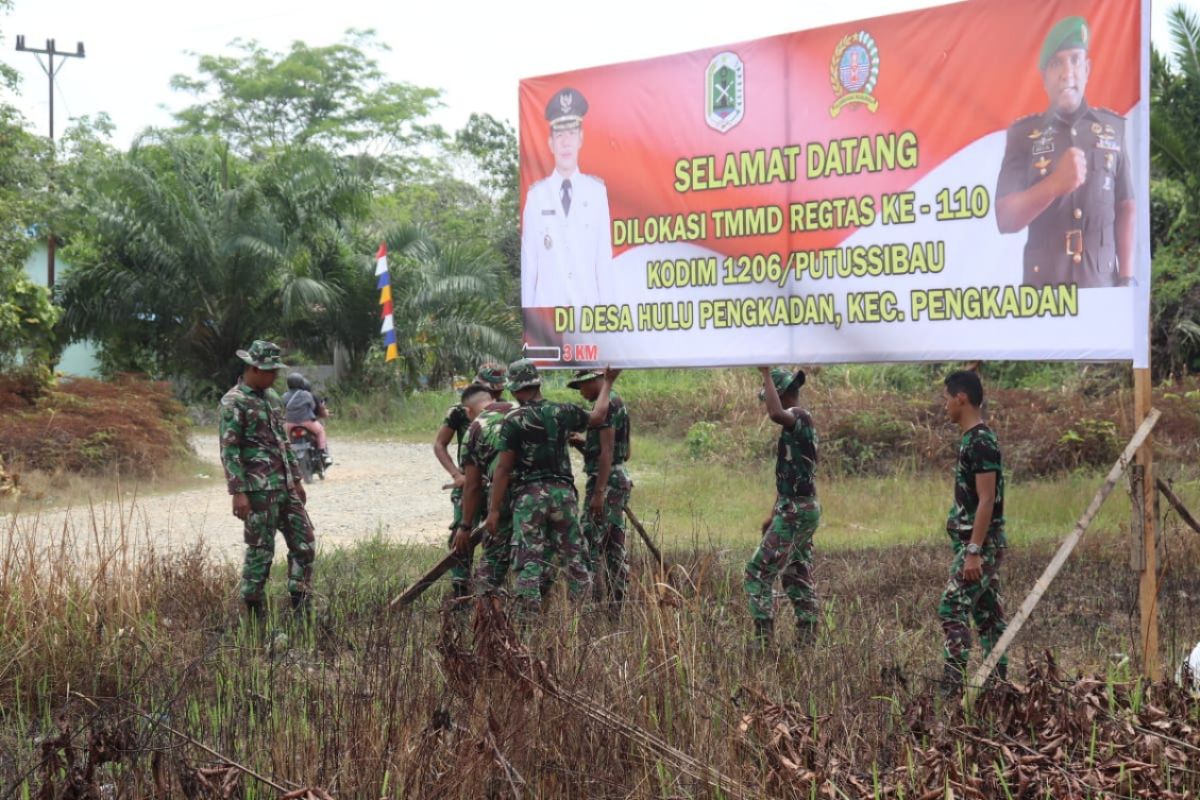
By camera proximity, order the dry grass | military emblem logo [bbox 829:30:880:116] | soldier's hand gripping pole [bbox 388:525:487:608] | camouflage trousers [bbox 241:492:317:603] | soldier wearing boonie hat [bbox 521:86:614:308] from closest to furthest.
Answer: the dry grass, military emblem logo [bbox 829:30:880:116], soldier wearing boonie hat [bbox 521:86:614:308], soldier's hand gripping pole [bbox 388:525:487:608], camouflage trousers [bbox 241:492:317:603]

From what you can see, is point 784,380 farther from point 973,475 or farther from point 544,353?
point 973,475

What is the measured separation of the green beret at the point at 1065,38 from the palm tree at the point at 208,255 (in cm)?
2076

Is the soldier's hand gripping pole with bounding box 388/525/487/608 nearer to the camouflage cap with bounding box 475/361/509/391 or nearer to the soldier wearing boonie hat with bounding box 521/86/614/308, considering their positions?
the camouflage cap with bounding box 475/361/509/391

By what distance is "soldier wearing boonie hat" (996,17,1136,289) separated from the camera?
488 centimetres

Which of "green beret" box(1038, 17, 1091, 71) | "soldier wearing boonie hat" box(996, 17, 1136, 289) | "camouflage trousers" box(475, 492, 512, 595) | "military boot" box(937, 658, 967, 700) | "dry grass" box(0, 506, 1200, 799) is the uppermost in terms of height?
"green beret" box(1038, 17, 1091, 71)

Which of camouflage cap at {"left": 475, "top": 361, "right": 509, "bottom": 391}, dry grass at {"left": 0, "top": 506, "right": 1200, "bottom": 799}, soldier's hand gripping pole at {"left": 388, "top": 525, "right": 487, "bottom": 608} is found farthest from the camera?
camouflage cap at {"left": 475, "top": 361, "right": 509, "bottom": 391}

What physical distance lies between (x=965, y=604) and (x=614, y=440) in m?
2.67

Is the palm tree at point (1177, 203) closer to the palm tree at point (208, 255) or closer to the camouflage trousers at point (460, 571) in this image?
the camouflage trousers at point (460, 571)

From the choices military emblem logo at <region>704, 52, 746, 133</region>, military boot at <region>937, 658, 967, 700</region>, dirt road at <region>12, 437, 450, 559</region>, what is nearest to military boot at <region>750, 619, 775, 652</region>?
military boot at <region>937, 658, 967, 700</region>

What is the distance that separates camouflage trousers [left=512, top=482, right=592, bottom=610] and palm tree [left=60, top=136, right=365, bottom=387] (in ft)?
62.1

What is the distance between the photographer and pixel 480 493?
22.6 feet

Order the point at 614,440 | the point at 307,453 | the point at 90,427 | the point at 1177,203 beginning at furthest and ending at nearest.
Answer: the point at 1177,203 < the point at 307,453 < the point at 90,427 < the point at 614,440

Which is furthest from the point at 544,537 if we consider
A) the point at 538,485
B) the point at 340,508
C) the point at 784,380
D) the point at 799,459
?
the point at 340,508

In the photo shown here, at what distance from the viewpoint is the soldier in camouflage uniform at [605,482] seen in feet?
23.3
